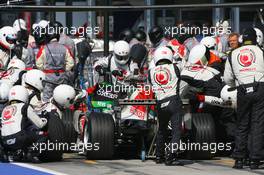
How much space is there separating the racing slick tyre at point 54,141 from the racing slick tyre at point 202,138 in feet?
6.99

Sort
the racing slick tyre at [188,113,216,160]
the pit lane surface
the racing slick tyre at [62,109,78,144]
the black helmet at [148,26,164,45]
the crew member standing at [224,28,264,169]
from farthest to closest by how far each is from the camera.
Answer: the black helmet at [148,26,164,45], the racing slick tyre at [62,109,78,144], the racing slick tyre at [188,113,216,160], the crew member standing at [224,28,264,169], the pit lane surface

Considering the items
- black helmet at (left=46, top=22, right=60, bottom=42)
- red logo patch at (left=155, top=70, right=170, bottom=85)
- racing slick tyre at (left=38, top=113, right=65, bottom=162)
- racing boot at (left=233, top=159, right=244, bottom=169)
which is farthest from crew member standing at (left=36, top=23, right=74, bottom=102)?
racing boot at (left=233, top=159, right=244, bottom=169)

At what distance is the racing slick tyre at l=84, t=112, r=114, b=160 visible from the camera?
1556cm

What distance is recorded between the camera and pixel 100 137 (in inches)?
613

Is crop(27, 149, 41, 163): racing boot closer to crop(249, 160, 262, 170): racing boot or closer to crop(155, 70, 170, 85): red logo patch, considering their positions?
crop(155, 70, 170, 85): red logo patch

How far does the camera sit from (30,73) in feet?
53.2

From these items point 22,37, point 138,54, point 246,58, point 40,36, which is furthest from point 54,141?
point 22,37

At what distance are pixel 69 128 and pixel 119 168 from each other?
2.43m

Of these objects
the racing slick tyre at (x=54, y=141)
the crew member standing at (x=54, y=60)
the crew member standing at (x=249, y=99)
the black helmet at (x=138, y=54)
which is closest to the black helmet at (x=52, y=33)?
the crew member standing at (x=54, y=60)

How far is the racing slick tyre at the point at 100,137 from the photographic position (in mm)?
15562

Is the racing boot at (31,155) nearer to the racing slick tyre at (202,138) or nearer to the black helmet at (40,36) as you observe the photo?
the racing slick tyre at (202,138)

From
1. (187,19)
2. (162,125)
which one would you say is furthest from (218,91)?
(187,19)

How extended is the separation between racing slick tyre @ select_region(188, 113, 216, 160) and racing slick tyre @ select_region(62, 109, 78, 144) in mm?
2217

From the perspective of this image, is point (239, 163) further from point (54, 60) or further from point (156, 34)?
point (156, 34)
